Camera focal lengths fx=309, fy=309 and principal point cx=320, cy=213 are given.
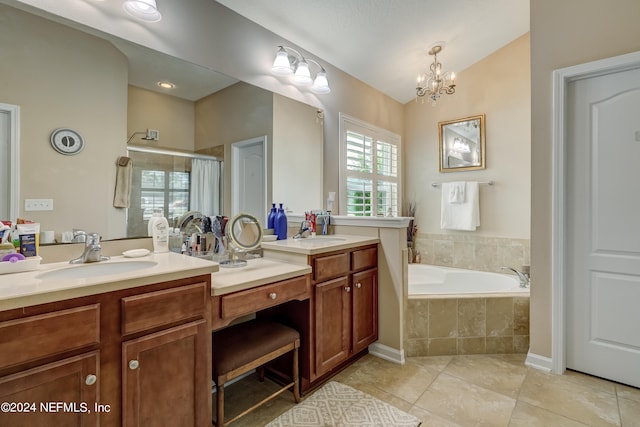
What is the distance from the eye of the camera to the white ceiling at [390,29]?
92.1 inches

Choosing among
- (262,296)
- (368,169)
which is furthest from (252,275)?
(368,169)

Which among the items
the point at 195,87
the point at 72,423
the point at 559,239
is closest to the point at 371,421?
the point at 72,423

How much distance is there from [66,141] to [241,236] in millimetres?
983

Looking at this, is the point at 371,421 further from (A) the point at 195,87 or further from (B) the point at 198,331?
(A) the point at 195,87

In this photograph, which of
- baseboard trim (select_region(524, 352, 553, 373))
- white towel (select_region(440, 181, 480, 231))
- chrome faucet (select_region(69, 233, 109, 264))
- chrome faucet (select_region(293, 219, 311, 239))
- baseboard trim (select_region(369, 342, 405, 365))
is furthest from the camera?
white towel (select_region(440, 181, 480, 231))

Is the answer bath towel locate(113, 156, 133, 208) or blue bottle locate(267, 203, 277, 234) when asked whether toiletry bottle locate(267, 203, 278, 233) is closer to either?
blue bottle locate(267, 203, 277, 234)

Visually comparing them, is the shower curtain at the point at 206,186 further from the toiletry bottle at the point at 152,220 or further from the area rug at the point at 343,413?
the area rug at the point at 343,413

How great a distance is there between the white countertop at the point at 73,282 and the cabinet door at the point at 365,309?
1158mm

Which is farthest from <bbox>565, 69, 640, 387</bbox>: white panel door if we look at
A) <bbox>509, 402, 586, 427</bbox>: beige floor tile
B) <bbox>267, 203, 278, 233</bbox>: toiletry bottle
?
<bbox>267, 203, 278, 233</bbox>: toiletry bottle

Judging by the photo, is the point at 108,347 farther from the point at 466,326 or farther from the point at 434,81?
the point at 434,81

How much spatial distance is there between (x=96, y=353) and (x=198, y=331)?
36 centimetres

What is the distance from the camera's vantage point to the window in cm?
327

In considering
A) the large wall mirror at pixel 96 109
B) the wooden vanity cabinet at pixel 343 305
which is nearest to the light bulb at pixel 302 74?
the large wall mirror at pixel 96 109

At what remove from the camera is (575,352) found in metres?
2.11
